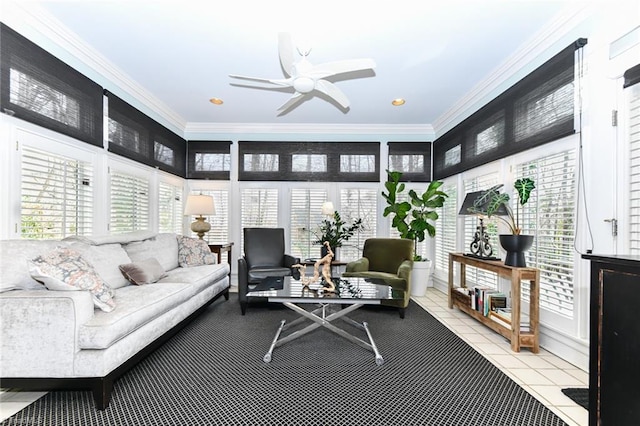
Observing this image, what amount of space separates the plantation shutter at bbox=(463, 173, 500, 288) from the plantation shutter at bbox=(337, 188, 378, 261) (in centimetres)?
157

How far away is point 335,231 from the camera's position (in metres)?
5.00

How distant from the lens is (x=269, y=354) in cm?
242

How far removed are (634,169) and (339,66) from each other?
221 cm

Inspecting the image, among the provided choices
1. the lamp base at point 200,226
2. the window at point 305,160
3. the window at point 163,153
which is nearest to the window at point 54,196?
the window at point 163,153

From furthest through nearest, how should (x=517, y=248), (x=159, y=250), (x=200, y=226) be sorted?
(x=200, y=226)
(x=159, y=250)
(x=517, y=248)

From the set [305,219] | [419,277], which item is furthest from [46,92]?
[419,277]

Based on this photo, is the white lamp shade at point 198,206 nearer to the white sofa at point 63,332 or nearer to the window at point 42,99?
the window at point 42,99

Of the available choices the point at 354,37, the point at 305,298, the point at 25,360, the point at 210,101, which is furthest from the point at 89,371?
the point at 210,101

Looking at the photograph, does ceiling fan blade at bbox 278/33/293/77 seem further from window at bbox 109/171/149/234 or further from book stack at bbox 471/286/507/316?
book stack at bbox 471/286/507/316

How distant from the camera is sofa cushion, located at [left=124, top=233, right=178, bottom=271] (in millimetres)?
3287

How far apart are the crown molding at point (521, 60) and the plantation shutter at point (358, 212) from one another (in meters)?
1.83

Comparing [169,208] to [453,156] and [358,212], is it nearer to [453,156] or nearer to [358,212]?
[358,212]

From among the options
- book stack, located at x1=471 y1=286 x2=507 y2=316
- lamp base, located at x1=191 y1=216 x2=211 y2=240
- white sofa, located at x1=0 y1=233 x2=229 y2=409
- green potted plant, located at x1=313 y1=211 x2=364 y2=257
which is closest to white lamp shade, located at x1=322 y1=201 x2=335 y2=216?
green potted plant, located at x1=313 y1=211 x2=364 y2=257

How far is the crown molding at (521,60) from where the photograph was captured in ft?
7.84
